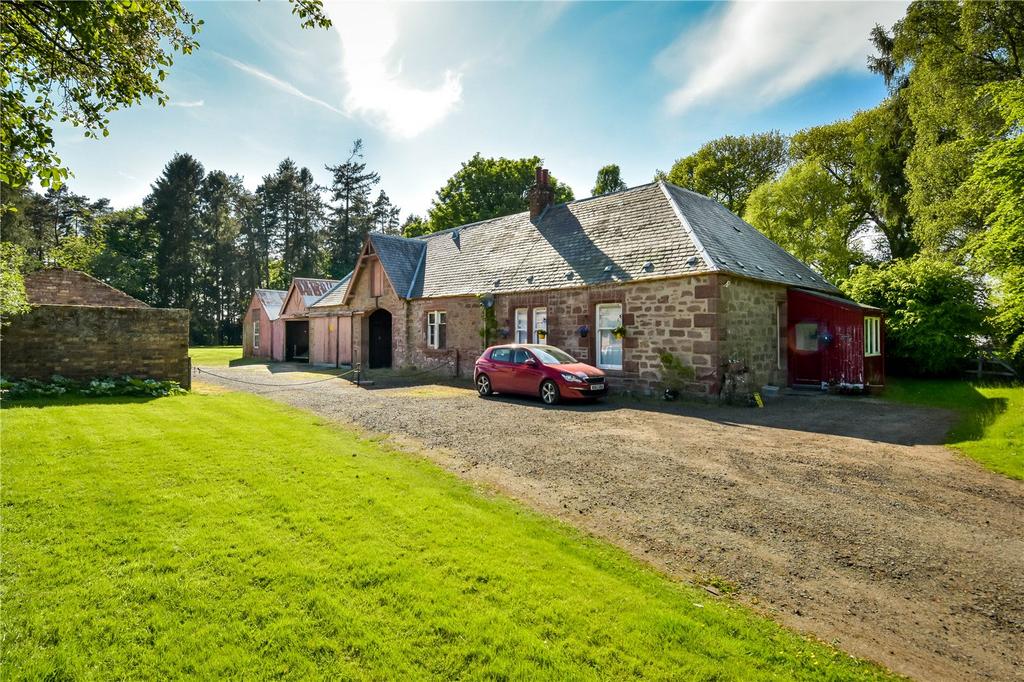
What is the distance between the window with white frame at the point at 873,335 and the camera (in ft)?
51.5

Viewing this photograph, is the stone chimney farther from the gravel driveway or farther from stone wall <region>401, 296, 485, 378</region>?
the gravel driveway

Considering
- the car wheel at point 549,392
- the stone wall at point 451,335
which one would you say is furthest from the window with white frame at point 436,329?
the car wheel at point 549,392

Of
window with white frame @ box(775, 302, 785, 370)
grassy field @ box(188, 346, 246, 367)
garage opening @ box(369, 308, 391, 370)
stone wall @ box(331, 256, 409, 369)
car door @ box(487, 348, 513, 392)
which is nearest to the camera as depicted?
car door @ box(487, 348, 513, 392)

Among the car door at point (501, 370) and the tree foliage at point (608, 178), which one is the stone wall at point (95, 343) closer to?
the car door at point (501, 370)

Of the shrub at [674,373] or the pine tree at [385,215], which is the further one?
the pine tree at [385,215]

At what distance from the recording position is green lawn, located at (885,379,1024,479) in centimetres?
783

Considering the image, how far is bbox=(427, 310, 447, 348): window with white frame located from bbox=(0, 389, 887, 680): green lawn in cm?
1559

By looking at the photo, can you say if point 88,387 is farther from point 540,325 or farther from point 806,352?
point 806,352

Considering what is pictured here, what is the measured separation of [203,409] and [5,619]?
930cm

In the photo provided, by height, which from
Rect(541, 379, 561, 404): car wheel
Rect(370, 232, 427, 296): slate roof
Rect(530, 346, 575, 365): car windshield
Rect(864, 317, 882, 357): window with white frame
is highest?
Rect(370, 232, 427, 296): slate roof

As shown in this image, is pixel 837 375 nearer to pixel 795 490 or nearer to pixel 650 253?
pixel 650 253

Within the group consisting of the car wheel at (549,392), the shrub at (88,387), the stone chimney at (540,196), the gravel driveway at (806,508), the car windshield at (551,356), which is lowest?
the gravel driveway at (806,508)

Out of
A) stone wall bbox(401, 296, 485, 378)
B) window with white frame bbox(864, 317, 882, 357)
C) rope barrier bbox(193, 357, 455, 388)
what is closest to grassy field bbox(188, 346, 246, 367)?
rope barrier bbox(193, 357, 455, 388)

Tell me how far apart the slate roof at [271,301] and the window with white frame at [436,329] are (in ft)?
56.6
